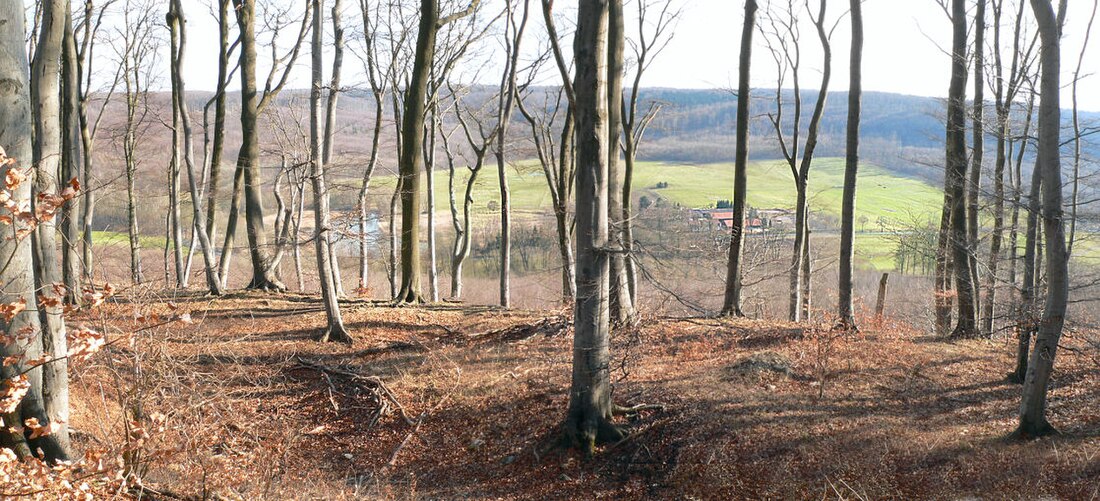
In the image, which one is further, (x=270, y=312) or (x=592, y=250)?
(x=270, y=312)

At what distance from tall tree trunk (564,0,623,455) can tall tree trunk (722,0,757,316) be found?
679 cm

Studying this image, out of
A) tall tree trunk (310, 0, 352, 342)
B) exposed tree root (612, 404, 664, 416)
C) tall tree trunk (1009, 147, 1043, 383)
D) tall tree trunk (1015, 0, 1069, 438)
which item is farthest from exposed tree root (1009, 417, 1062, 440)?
tall tree trunk (310, 0, 352, 342)

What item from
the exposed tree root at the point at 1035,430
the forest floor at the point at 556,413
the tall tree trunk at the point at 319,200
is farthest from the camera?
the tall tree trunk at the point at 319,200

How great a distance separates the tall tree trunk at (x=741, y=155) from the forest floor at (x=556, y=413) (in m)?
1.37

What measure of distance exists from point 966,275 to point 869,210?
1611 inches

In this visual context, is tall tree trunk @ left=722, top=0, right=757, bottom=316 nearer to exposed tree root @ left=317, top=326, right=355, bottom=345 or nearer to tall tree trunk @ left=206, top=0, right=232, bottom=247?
exposed tree root @ left=317, top=326, right=355, bottom=345

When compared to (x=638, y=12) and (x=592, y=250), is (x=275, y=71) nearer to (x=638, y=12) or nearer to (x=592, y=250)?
(x=638, y=12)

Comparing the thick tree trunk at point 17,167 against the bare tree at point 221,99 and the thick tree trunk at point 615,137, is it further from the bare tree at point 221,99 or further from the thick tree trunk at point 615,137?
the bare tree at point 221,99

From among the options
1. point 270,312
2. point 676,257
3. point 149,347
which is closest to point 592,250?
point 676,257

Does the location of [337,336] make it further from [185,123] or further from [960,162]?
[960,162]

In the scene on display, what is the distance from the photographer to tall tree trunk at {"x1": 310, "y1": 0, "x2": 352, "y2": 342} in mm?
11109

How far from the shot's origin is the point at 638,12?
1805 cm


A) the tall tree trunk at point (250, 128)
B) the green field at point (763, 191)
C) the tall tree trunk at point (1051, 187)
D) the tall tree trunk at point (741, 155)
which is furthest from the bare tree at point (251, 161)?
the green field at point (763, 191)

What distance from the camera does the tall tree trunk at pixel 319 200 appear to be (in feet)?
36.4
